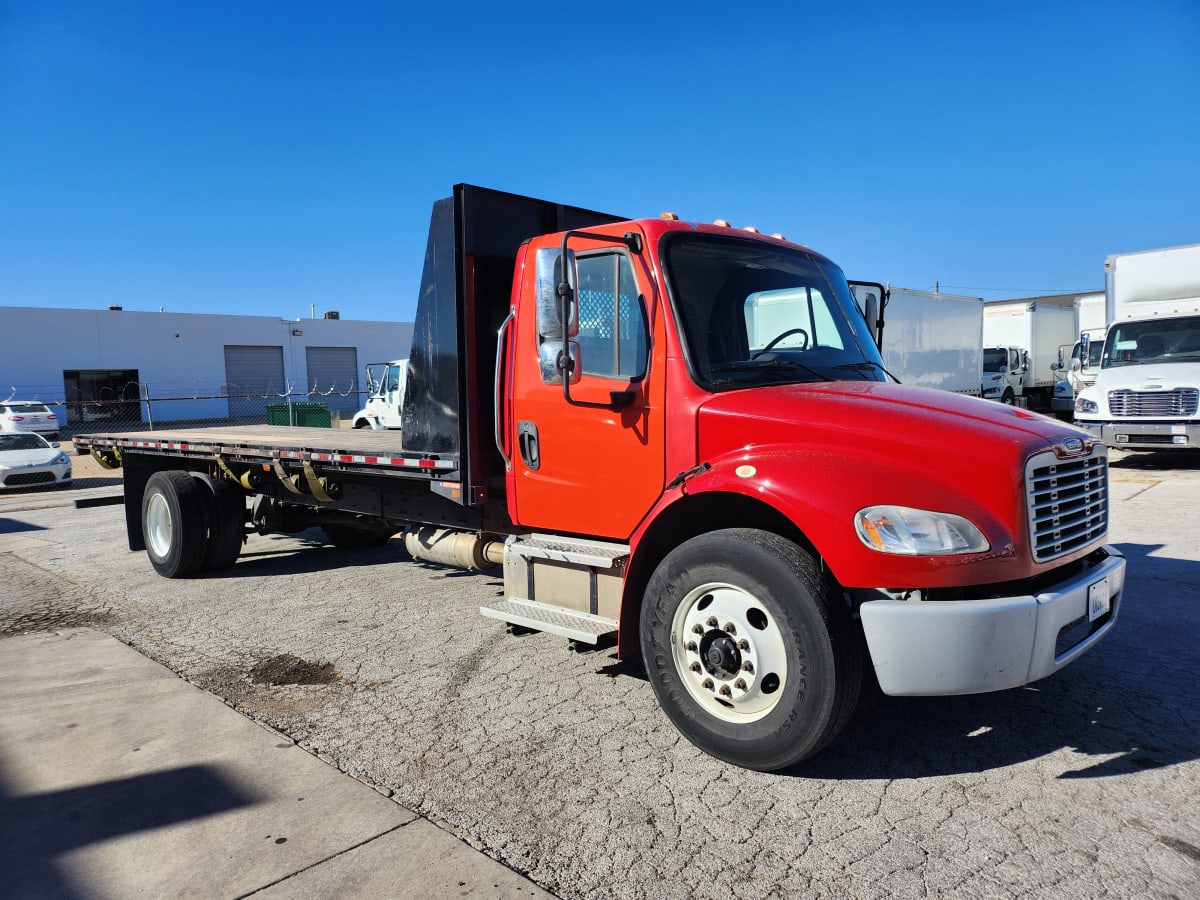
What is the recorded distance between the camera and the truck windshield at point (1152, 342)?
13734 millimetres

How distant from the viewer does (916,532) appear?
3.24 metres

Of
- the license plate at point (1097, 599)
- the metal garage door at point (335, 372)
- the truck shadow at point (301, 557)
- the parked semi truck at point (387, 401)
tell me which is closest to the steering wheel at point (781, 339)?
the license plate at point (1097, 599)

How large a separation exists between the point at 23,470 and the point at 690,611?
56.5ft

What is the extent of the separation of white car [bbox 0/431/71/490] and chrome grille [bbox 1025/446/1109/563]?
18.4 m

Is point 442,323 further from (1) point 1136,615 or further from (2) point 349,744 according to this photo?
(1) point 1136,615

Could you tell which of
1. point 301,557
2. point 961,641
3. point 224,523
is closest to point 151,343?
point 301,557

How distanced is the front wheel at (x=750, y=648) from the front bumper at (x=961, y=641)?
17 centimetres

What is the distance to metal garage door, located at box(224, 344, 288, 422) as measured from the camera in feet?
136

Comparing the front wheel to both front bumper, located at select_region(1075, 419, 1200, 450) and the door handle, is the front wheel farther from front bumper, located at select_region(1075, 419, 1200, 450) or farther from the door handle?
front bumper, located at select_region(1075, 419, 1200, 450)

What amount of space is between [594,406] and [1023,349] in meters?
24.7

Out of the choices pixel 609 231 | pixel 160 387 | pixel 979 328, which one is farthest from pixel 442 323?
pixel 160 387

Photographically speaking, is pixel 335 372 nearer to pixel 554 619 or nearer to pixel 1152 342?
pixel 1152 342

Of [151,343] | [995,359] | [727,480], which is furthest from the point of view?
[151,343]

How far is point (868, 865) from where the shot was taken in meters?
2.94
